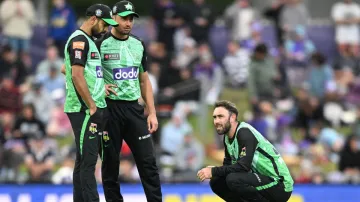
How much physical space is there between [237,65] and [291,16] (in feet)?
7.92

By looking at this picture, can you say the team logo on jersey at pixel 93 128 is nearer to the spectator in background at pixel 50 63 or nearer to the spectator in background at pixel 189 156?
the spectator in background at pixel 189 156

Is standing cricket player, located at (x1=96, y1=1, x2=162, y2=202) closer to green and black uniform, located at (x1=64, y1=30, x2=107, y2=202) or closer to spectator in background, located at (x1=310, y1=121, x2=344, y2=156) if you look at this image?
green and black uniform, located at (x1=64, y1=30, x2=107, y2=202)

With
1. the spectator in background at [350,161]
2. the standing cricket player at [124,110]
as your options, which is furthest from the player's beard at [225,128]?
the spectator in background at [350,161]

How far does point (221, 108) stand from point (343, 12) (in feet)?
38.4

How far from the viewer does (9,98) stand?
1828 cm

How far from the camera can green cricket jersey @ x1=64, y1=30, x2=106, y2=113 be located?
9.87 meters

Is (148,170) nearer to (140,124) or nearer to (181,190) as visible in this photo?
(140,124)

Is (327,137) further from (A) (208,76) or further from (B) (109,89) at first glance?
(B) (109,89)

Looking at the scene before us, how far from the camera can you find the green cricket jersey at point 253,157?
10.5 meters

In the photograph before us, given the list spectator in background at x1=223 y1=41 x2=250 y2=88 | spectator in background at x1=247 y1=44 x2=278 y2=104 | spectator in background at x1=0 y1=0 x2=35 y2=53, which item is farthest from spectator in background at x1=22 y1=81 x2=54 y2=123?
spectator in background at x1=247 y1=44 x2=278 y2=104

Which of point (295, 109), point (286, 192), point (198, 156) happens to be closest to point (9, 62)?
point (198, 156)

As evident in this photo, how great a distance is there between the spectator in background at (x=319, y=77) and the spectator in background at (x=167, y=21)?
334 cm

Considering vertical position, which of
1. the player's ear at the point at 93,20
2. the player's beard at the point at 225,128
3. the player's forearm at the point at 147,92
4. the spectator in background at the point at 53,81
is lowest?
the player's beard at the point at 225,128

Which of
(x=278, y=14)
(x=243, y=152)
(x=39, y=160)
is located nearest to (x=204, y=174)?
(x=243, y=152)
